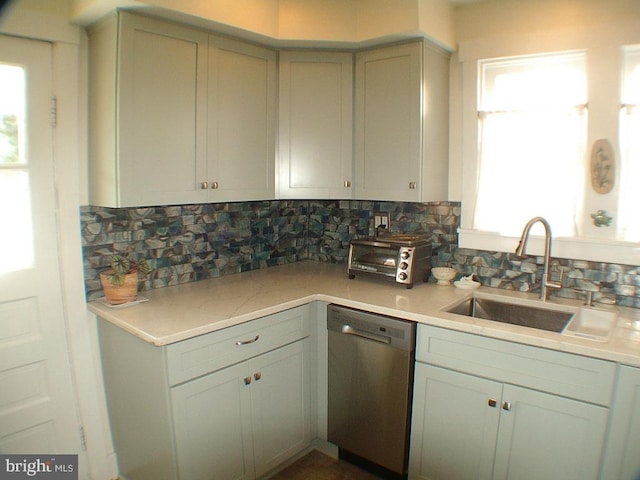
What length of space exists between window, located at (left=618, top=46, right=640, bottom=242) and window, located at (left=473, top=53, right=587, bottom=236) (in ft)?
0.53

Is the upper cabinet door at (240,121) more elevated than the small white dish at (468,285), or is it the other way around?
the upper cabinet door at (240,121)

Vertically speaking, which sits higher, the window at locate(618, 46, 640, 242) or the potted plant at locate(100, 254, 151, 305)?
the window at locate(618, 46, 640, 242)

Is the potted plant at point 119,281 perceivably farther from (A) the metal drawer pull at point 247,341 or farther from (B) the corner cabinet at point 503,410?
(B) the corner cabinet at point 503,410

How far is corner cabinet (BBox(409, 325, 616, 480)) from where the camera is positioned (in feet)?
5.70

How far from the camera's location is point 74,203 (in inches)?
83.6

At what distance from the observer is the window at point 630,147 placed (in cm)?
207

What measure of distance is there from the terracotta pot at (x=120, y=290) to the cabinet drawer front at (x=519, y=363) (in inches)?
52.6

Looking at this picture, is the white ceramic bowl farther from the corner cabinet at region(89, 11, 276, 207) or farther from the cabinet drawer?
the corner cabinet at region(89, 11, 276, 207)

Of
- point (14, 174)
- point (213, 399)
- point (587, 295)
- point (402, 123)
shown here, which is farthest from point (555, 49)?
point (14, 174)

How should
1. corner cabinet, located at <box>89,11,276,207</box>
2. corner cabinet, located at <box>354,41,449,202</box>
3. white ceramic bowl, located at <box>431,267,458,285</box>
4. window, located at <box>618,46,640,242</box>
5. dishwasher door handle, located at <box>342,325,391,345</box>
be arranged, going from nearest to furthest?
corner cabinet, located at <box>89,11,276,207</box>, window, located at <box>618,46,640,242</box>, dishwasher door handle, located at <box>342,325,391,345</box>, corner cabinet, located at <box>354,41,449,202</box>, white ceramic bowl, located at <box>431,267,458,285</box>

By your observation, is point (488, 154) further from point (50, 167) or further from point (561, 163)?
point (50, 167)

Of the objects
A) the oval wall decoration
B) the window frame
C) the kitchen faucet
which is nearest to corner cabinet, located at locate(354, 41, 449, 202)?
the window frame

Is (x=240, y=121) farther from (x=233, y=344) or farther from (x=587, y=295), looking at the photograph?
(x=587, y=295)

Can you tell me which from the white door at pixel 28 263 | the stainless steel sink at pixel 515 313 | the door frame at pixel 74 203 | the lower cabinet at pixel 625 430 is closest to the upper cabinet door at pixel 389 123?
the stainless steel sink at pixel 515 313
